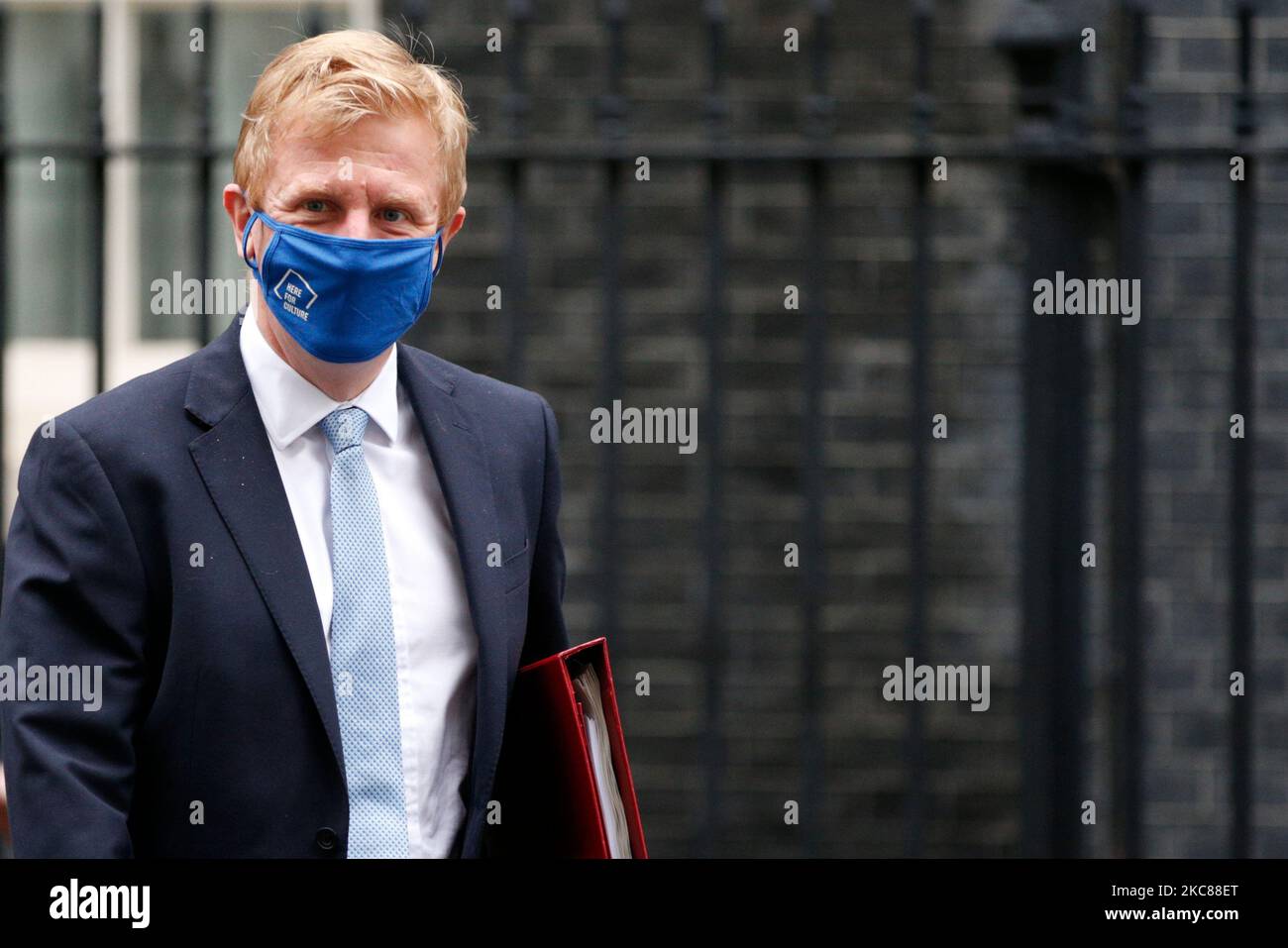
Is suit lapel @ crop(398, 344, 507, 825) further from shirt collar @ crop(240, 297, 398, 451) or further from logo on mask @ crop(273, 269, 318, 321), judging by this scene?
logo on mask @ crop(273, 269, 318, 321)

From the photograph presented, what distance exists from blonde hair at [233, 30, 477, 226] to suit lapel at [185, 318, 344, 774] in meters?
0.26

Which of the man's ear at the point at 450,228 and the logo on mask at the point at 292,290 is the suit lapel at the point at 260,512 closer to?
the logo on mask at the point at 292,290

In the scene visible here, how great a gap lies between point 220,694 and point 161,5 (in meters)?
4.14

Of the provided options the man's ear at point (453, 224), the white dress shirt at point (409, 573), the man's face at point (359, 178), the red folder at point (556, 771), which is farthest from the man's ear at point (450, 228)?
the red folder at point (556, 771)

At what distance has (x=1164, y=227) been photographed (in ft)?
16.0

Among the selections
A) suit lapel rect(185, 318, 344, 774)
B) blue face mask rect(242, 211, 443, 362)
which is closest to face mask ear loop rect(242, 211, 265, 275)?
blue face mask rect(242, 211, 443, 362)

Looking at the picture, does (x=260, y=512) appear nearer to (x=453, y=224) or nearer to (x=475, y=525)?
(x=475, y=525)

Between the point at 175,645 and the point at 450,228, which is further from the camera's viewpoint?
the point at 450,228

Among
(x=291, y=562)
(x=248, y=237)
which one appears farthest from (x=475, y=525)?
(x=248, y=237)

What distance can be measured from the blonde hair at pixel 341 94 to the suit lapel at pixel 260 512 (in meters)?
0.26

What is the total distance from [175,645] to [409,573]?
29 cm

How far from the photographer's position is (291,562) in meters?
1.86

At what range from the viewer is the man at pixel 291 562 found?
1801 millimetres
